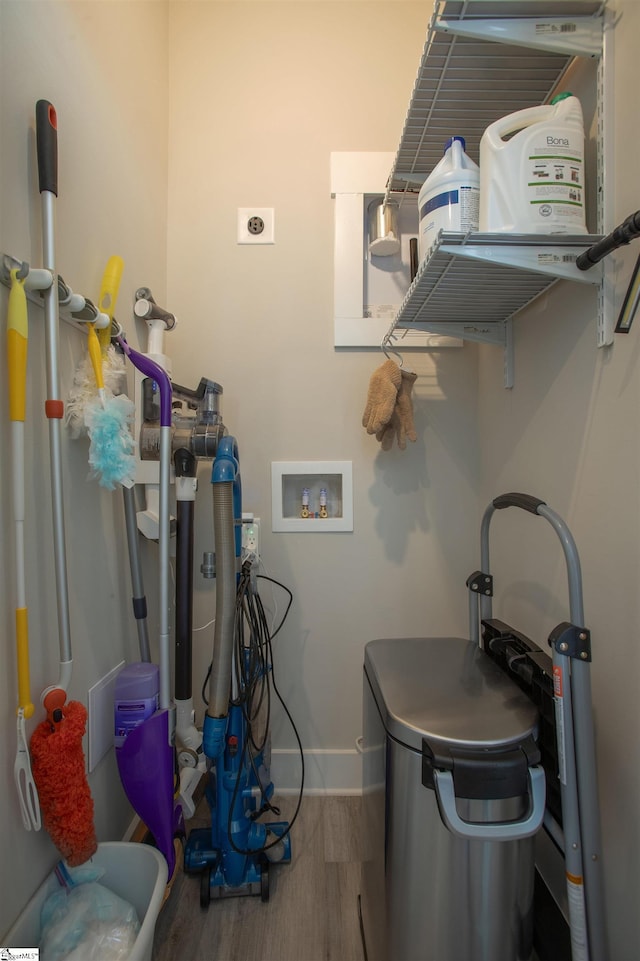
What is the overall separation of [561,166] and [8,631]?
140 centimetres

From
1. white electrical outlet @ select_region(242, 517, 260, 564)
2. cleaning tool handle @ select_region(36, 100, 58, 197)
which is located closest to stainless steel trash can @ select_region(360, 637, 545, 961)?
white electrical outlet @ select_region(242, 517, 260, 564)

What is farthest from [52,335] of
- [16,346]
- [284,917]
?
[284,917]

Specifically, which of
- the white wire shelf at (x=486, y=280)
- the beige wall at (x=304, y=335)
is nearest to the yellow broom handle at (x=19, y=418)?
the beige wall at (x=304, y=335)

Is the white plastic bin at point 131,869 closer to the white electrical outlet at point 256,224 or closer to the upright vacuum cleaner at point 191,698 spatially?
the upright vacuum cleaner at point 191,698

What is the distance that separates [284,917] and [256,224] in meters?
2.23

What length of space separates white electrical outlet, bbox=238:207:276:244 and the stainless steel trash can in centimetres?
158

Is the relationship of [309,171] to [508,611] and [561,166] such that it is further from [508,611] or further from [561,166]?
[508,611]

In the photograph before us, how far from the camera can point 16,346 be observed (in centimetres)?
72

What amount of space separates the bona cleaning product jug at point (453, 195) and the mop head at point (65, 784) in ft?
4.24

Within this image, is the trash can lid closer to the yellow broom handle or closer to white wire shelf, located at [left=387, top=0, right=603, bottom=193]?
the yellow broom handle

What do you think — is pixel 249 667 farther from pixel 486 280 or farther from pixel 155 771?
pixel 486 280

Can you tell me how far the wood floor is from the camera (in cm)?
100

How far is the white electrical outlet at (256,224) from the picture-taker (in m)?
1.49

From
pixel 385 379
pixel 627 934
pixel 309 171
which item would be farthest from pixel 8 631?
pixel 309 171
